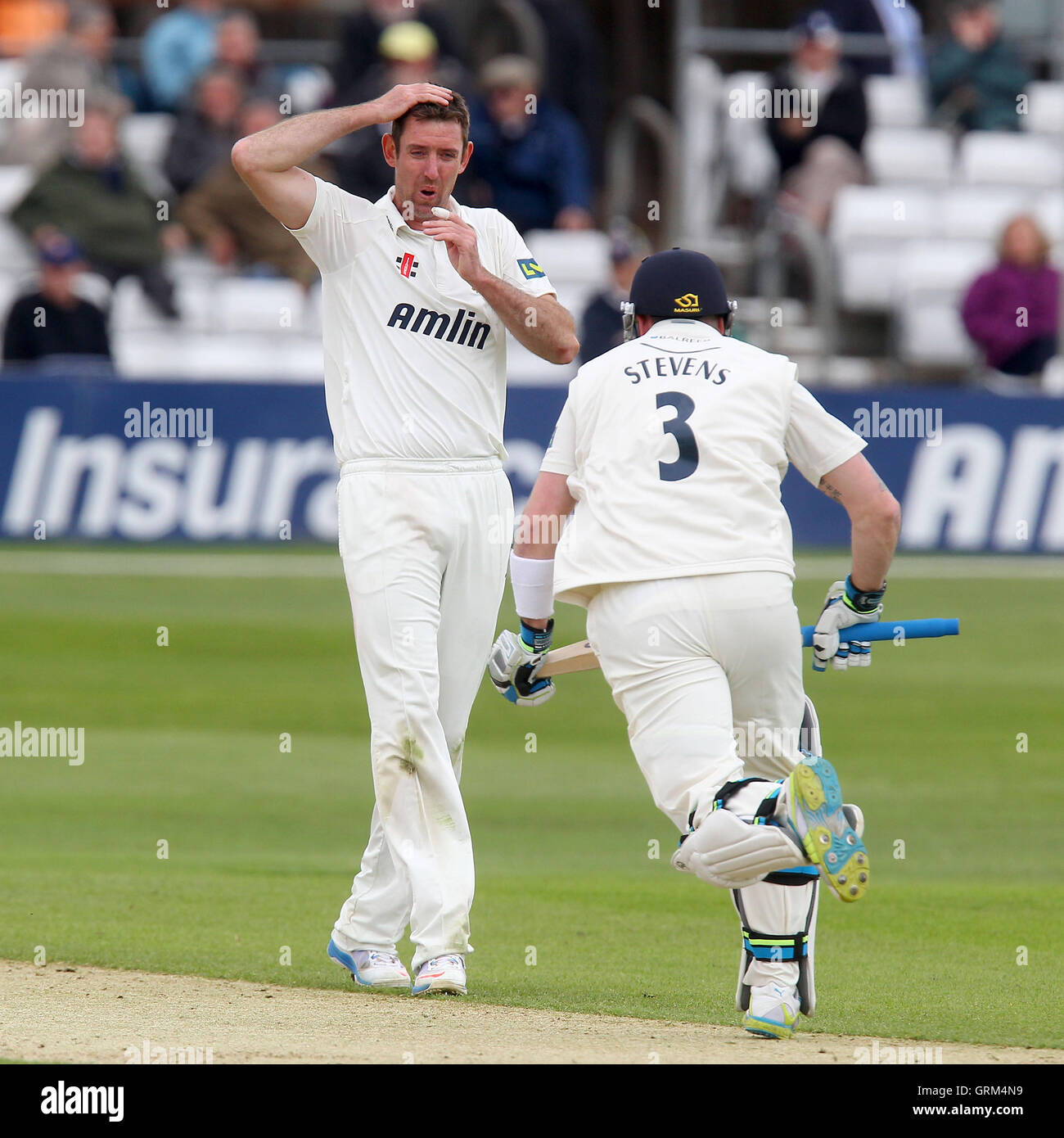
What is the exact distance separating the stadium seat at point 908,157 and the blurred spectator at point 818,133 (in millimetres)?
581

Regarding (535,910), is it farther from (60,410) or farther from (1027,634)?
(60,410)

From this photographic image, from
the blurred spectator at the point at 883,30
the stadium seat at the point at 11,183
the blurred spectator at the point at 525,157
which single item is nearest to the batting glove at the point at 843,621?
the blurred spectator at the point at 525,157

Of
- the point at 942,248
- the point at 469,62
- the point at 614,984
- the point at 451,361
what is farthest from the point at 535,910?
the point at 469,62

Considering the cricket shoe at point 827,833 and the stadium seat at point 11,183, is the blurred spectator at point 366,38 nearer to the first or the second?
the stadium seat at point 11,183

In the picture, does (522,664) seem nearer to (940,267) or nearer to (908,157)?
(940,267)

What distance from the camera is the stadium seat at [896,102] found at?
2123 cm

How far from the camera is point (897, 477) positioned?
17406mm

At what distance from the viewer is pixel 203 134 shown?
19.9 m

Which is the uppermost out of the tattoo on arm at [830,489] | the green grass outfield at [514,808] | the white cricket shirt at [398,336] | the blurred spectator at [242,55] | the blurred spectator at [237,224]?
the blurred spectator at [242,55]

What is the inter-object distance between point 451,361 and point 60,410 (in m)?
A: 10.7

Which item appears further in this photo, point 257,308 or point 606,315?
point 257,308

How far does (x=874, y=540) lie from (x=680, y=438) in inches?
25.0

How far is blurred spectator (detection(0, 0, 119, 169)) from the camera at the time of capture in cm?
1984

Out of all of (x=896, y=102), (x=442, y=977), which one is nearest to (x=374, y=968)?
(x=442, y=977)
